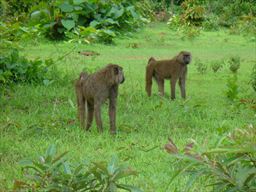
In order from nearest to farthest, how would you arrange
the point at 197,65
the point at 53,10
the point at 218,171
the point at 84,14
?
the point at 218,171
the point at 197,65
the point at 53,10
the point at 84,14

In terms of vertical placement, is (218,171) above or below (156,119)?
above

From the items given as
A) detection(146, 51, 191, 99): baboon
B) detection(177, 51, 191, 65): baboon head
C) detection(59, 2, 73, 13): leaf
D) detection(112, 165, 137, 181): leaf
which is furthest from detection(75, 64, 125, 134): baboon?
detection(59, 2, 73, 13): leaf

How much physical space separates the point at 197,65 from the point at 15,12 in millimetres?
4516

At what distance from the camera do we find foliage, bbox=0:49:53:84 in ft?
36.8

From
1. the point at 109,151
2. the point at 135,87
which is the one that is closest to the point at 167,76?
the point at 135,87

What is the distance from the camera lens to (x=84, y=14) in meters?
18.0

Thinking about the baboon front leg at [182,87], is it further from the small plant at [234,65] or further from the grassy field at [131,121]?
the small plant at [234,65]

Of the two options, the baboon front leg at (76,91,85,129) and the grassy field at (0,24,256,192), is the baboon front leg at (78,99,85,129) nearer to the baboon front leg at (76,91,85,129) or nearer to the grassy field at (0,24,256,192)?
the baboon front leg at (76,91,85,129)

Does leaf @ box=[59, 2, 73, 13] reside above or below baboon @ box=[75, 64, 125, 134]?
below

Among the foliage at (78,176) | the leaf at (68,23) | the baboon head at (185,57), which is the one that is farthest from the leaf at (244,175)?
the leaf at (68,23)

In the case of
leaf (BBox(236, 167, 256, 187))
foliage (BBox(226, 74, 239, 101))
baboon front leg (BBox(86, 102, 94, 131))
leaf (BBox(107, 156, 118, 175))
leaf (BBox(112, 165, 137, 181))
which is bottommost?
foliage (BBox(226, 74, 239, 101))

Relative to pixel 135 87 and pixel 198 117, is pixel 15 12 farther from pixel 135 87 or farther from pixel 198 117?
pixel 198 117

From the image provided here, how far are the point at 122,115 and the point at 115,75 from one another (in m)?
1.48

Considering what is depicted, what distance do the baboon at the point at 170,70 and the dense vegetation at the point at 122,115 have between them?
1.13ft
